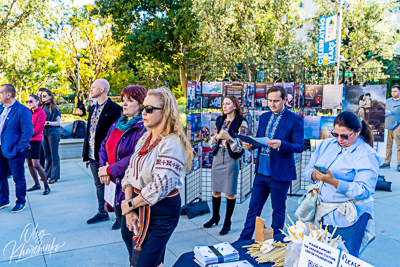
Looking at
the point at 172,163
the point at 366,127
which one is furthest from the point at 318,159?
the point at 172,163

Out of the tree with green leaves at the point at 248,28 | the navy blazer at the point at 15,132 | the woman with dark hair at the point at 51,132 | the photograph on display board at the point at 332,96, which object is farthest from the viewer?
the tree with green leaves at the point at 248,28

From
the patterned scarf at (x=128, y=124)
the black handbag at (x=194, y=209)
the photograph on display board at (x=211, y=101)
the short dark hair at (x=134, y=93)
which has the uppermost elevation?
the short dark hair at (x=134, y=93)

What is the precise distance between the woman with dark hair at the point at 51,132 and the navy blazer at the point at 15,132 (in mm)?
1614

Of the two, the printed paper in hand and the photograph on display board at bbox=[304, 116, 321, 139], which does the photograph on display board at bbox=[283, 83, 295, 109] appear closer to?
the photograph on display board at bbox=[304, 116, 321, 139]

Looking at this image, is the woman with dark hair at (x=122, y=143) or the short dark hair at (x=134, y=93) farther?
the short dark hair at (x=134, y=93)

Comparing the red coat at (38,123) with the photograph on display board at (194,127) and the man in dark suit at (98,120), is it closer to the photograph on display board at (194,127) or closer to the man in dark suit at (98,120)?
the man in dark suit at (98,120)

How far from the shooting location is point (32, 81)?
19.2 meters

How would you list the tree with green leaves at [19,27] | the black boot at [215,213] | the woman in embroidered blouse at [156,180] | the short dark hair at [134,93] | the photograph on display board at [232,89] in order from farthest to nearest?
the tree with green leaves at [19,27], the photograph on display board at [232,89], the black boot at [215,213], the short dark hair at [134,93], the woman in embroidered blouse at [156,180]

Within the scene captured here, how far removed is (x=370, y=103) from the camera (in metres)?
6.25

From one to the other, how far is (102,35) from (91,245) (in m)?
19.6

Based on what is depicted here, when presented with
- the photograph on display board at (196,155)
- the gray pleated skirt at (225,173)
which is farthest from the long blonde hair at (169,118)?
the photograph on display board at (196,155)

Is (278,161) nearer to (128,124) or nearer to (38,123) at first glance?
(128,124)

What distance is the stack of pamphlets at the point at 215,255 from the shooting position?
1.97m

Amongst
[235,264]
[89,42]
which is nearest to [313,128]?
[235,264]
